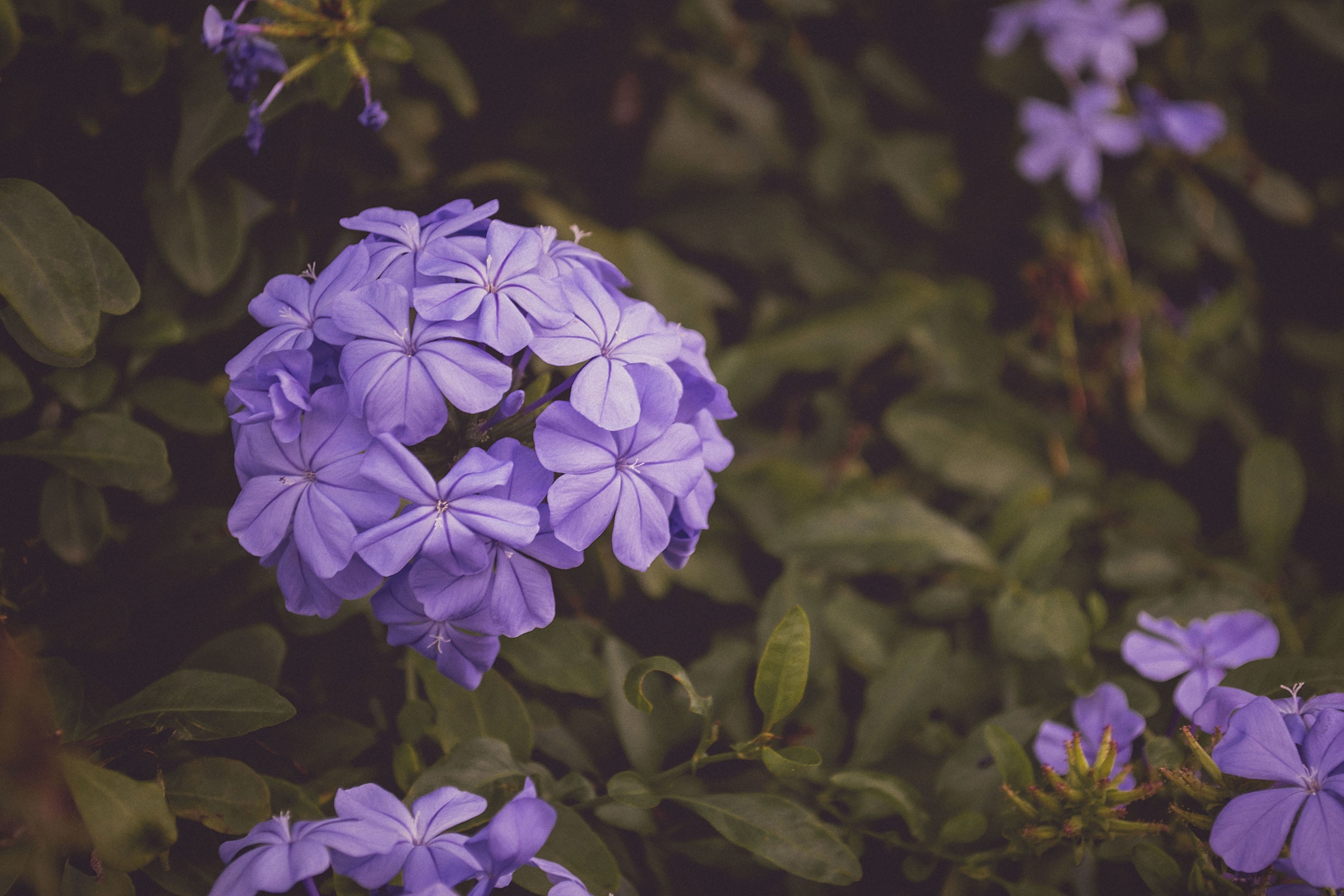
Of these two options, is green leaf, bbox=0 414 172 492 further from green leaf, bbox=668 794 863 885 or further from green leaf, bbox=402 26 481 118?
green leaf, bbox=668 794 863 885

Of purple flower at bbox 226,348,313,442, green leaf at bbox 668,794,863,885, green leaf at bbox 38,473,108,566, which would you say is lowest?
green leaf at bbox 668,794,863,885

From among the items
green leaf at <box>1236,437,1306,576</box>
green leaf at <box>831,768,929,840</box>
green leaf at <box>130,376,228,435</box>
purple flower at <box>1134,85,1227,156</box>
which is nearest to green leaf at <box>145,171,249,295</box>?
green leaf at <box>130,376,228,435</box>

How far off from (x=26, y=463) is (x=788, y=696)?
117 centimetres

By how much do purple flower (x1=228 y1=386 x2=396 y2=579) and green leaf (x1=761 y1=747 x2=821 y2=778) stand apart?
21.4 inches

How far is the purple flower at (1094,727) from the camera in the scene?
4.16ft

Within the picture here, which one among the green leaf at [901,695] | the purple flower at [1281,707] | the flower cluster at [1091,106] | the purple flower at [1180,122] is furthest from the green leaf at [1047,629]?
the purple flower at [1180,122]

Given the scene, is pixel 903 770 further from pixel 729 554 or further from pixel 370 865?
pixel 370 865

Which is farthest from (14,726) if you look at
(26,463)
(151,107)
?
(151,107)

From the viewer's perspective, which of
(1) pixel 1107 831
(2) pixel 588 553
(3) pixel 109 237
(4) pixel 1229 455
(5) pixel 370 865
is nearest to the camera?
(5) pixel 370 865

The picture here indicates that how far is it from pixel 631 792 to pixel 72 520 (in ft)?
2.87

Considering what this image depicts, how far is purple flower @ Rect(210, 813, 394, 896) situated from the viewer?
33.7 inches

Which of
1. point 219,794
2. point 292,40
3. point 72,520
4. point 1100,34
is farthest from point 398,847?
point 1100,34

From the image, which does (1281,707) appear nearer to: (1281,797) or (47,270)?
(1281,797)

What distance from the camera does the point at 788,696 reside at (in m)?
1.10
